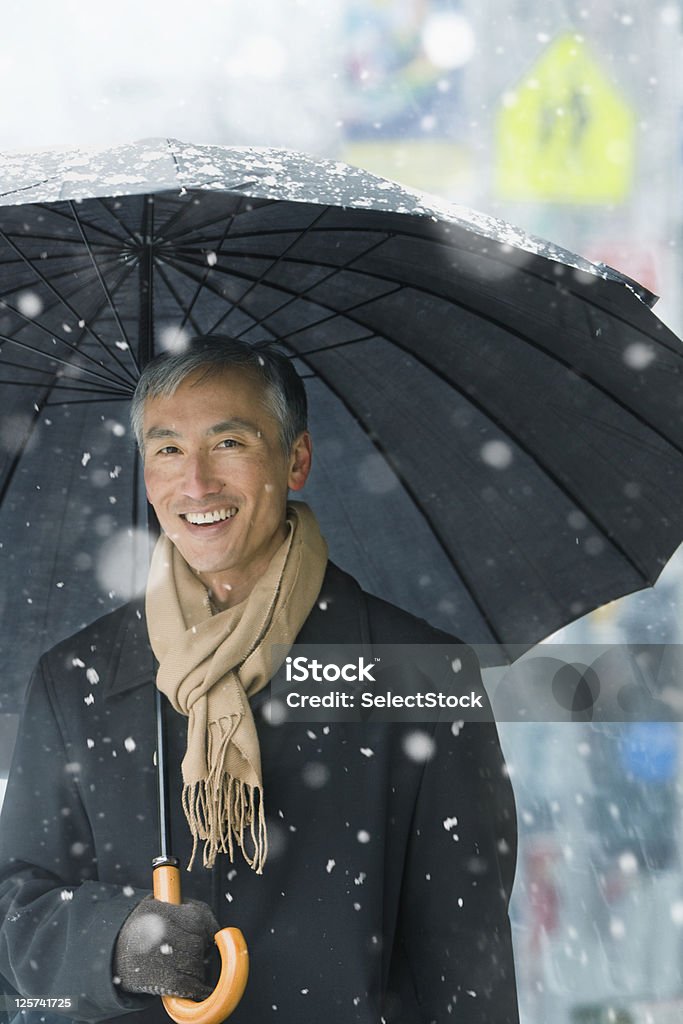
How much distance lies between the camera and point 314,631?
5.22 ft

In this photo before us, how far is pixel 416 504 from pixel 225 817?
0.58 metres

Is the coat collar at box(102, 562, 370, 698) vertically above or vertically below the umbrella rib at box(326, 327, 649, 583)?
below

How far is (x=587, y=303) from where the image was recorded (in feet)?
4.66

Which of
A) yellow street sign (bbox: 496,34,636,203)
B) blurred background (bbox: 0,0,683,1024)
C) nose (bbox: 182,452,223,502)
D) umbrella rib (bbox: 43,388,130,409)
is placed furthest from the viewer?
yellow street sign (bbox: 496,34,636,203)

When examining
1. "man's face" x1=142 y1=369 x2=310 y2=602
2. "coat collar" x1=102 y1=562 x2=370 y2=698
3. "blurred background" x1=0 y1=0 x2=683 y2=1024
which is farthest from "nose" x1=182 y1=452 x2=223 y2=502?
"blurred background" x1=0 y1=0 x2=683 y2=1024

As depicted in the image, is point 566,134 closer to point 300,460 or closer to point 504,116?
point 504,116

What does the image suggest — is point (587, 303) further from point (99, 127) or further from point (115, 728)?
point (99, 127)

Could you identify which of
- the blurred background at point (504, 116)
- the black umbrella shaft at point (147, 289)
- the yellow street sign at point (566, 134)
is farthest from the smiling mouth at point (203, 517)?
the yellow street sign at point (566, 134)

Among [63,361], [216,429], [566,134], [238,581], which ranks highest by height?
[566,134]

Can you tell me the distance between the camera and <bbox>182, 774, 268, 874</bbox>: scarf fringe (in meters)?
1.46

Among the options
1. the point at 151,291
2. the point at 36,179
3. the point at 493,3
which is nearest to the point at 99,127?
the point at 493,3

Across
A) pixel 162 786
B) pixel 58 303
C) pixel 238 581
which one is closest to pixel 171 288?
pixel 58 303

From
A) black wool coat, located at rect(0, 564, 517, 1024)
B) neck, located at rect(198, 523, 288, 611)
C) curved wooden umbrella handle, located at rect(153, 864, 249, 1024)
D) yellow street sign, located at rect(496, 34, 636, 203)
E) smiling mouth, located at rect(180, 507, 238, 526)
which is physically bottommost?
curved wooden umbrella handle, located at rect(153, 864, 249, 1024)

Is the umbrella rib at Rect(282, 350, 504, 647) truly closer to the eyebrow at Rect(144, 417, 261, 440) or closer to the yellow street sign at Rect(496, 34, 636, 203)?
the eyebrow at Rect(144, 417, 261, 440)
